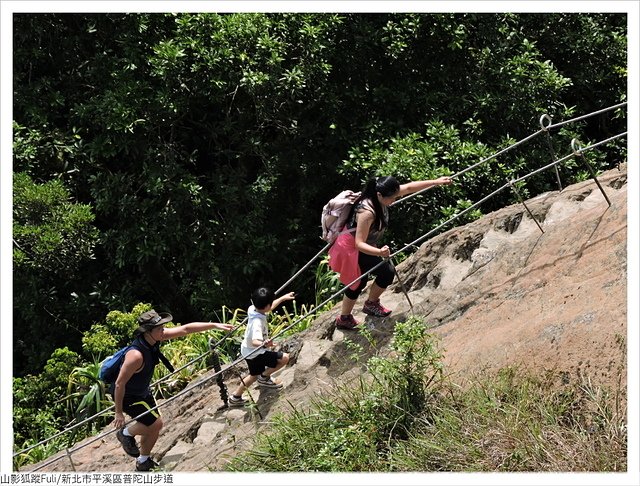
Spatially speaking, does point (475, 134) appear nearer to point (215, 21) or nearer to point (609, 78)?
point (609, 78)

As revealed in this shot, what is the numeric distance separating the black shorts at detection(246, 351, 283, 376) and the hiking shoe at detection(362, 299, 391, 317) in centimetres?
88

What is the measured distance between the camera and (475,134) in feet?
34.0

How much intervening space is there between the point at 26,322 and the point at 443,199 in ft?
18.4

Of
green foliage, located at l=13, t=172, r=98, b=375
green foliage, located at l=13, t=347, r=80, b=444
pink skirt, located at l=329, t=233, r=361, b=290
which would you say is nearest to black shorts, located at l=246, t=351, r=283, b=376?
pink skirt, located at l=329, t=233, r=361, b=290

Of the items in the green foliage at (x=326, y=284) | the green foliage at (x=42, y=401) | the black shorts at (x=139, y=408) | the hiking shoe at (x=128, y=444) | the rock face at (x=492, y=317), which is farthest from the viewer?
the green foliage at (x=42, y=401)

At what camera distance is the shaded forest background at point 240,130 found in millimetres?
10234

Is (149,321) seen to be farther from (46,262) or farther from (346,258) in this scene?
(46,262)

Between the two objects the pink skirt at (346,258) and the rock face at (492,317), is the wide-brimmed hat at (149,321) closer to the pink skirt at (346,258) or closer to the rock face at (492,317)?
the rock face at (492,317)

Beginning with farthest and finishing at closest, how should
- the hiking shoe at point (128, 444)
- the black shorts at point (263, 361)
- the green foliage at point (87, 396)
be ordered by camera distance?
the green foliage at point (87, 396) → the black shorts at point (263, 361) → the hiking shoe at point (128, 444)

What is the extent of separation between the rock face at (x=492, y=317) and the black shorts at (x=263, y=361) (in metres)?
0.25

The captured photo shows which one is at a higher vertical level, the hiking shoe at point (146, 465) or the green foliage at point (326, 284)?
the green foliage at point (326, 284)

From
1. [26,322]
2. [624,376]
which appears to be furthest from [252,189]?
[624,376]

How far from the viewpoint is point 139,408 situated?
23.0 feet

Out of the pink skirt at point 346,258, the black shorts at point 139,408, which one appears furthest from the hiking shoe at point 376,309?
the black shorts at point 139,408
